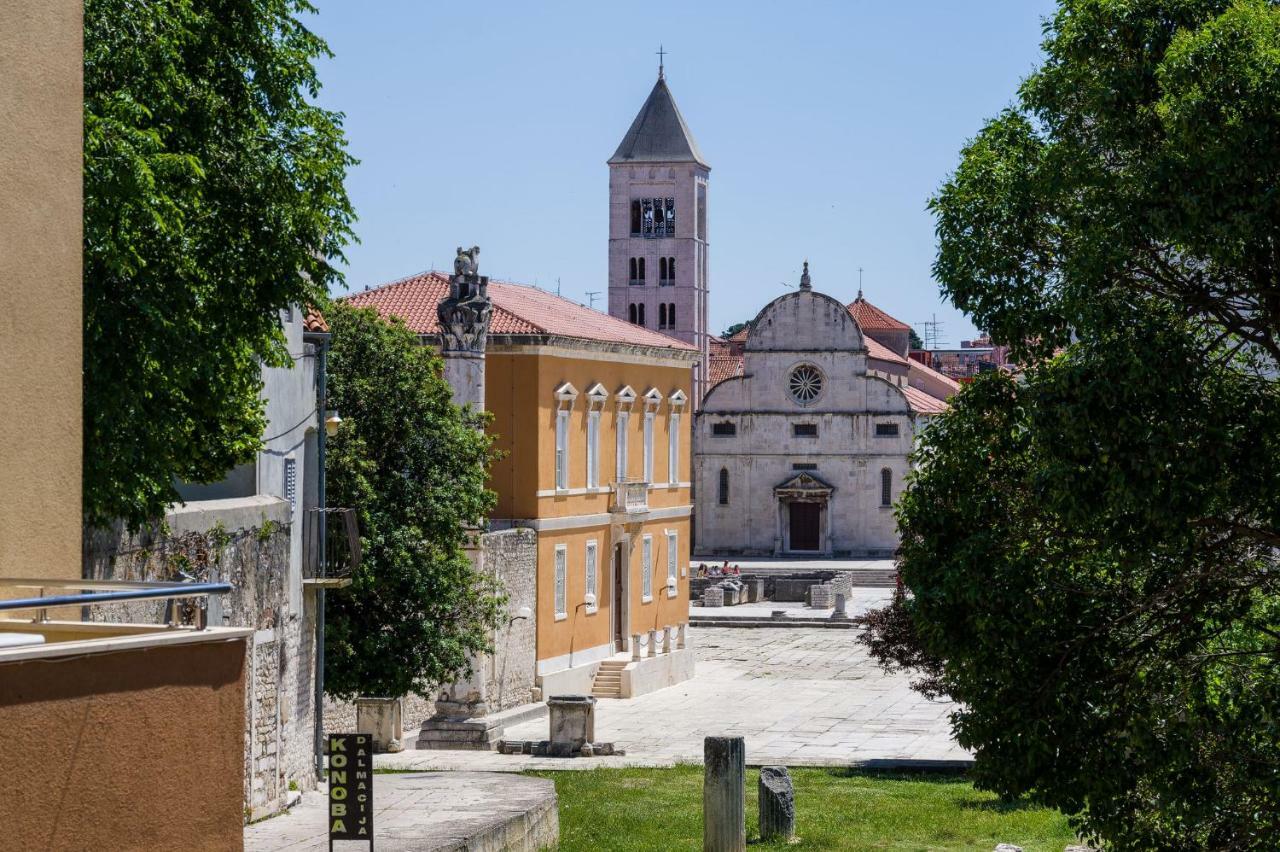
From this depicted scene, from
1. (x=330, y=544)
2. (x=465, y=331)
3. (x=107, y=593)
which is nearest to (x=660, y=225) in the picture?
(x=465, y=331)

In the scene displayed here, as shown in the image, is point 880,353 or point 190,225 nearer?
point 190,225

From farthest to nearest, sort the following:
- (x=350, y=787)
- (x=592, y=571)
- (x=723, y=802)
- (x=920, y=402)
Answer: (x=920, y=402) → (x=592, y=571) → (x=723, y=802) → (x=350, y=787)

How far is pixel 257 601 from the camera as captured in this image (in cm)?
2031

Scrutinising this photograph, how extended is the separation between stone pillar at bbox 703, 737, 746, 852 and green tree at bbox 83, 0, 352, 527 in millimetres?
6195

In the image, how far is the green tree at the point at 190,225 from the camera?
14.6 metres

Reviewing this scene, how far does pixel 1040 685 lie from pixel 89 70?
894 centimetres

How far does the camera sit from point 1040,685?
12.4 meters

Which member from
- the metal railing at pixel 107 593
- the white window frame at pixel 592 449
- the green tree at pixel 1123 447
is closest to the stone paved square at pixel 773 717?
the white window frame at pixel 592 449

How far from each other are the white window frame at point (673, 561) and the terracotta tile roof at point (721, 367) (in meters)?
38.8

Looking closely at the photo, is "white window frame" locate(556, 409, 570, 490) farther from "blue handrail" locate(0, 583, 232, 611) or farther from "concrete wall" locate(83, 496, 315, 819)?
"blue handrail" locate(0, 583, 232, 611)

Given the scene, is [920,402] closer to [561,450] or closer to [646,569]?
[646,569]

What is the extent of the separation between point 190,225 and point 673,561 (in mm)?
33073

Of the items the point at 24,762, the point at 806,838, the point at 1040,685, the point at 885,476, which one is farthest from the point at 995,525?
the point at 885,476

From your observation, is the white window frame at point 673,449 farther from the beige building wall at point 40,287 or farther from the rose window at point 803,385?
the beige building wall at point 40,287
